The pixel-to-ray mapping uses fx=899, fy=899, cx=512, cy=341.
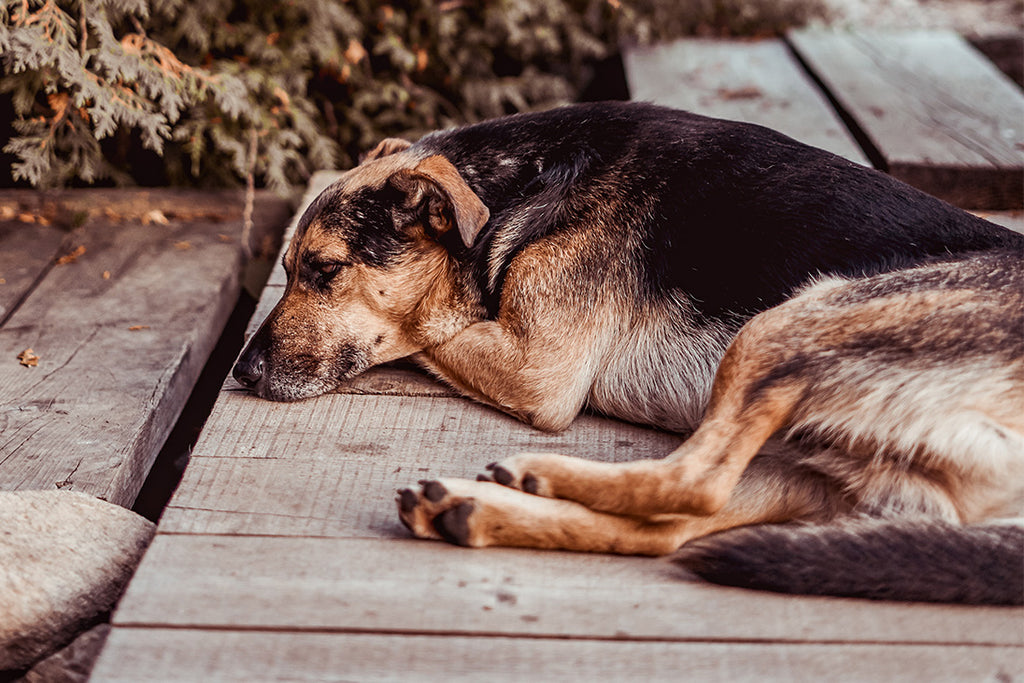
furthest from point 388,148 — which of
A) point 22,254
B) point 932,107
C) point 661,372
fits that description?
point 932,107

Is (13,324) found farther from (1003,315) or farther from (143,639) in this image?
(1003,315)

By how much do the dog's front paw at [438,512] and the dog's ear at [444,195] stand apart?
0.94m

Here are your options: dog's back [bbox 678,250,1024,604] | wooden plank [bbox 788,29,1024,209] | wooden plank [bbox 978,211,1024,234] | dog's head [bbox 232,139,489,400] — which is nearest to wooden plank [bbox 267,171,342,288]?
dog's head [bbox 232,139,489,400]

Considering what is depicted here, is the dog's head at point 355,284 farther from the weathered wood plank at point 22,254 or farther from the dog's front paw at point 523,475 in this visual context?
the weathered wood plank at point 22,254

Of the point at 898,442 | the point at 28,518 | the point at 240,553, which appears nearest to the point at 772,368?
the point at 898,442

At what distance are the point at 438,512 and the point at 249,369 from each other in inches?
43.4

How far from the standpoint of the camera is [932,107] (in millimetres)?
5176

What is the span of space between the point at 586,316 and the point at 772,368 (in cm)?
75

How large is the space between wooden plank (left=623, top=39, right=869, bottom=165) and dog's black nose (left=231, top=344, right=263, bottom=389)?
2859 mm

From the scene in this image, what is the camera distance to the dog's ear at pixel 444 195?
9.71 feet

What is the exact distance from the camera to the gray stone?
2262 mm

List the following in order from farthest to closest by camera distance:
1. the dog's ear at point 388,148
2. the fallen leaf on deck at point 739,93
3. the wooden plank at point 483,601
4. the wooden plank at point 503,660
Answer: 1. the fallen leaf on deck at point 739,93
2. the dog's ear at point 388,148
3. the wooden plank at point 483,601
4. the wooden plank at point 503,660

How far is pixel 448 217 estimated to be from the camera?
3141 mm

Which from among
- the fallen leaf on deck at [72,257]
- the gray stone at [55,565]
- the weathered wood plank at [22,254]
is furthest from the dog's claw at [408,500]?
the fallen leaf on deck at [72,257]
